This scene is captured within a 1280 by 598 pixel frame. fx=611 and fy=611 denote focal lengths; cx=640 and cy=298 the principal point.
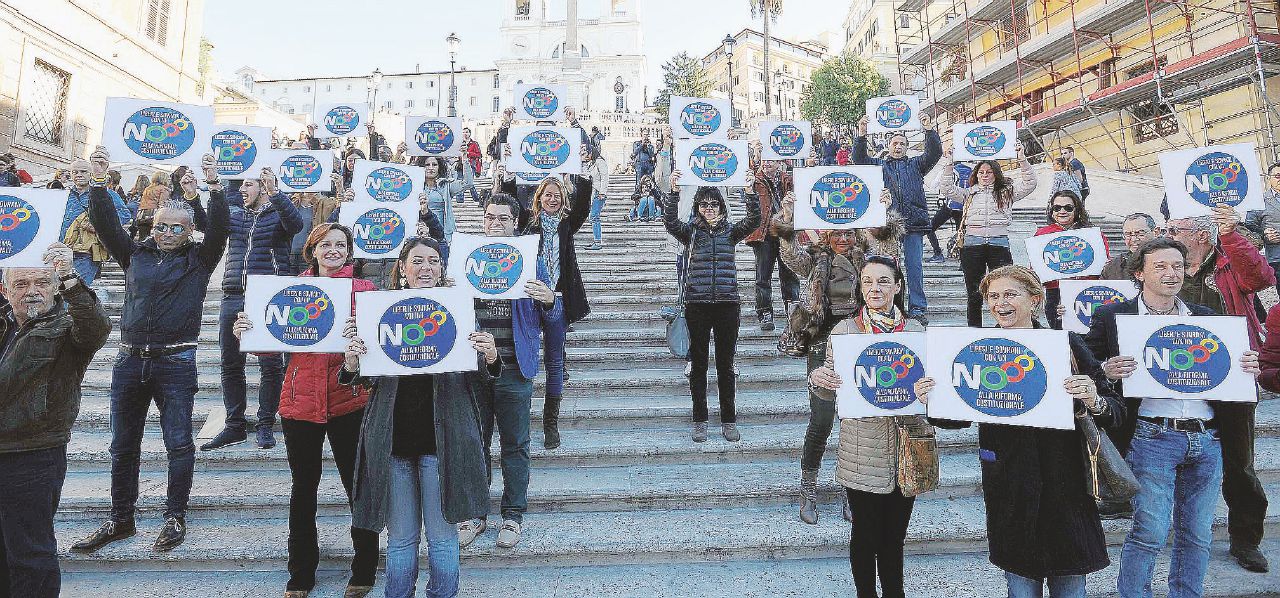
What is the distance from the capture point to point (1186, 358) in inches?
112

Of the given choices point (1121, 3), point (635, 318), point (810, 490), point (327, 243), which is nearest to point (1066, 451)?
point (810, 490)

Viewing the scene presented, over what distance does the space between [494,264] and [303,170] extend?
4.26 m

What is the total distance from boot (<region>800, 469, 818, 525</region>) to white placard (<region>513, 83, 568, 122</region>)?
7.60 meters

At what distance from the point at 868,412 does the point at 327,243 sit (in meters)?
3.13

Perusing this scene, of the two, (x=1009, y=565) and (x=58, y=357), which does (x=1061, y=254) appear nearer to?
(x=1009, y=565)

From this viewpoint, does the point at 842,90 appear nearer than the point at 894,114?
No

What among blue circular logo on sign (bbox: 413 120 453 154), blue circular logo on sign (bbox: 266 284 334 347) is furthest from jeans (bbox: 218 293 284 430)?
blue circular logo on sign (bbox: 413 120 453 154)

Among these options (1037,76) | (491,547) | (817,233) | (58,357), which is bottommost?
(491,547)

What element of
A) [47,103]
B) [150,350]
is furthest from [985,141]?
[47,103]

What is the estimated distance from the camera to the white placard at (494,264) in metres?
3.94

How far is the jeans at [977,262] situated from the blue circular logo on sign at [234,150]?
24.1 ft

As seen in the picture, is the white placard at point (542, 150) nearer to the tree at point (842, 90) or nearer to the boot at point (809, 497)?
the boot at point (809, 497)

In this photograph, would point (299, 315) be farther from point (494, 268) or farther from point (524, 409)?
point (524, 409)

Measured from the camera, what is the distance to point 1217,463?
3.05 m
